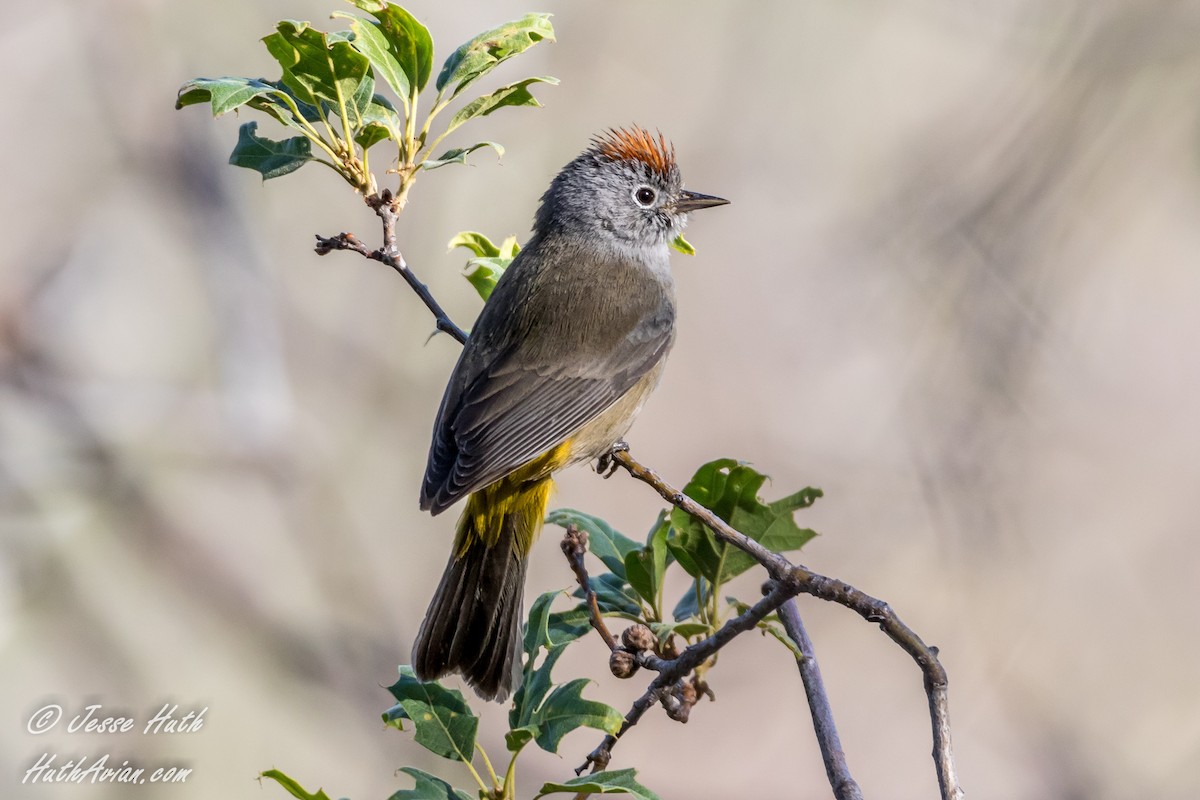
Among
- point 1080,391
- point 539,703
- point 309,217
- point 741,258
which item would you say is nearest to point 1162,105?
point 1080,391

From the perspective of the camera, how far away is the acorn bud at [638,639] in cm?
234

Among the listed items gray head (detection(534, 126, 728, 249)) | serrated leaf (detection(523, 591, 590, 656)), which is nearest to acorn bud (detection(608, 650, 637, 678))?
serrated leaf (detection(523, 591, 590, 656))

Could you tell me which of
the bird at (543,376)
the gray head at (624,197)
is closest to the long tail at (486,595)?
the bird at (543,376)

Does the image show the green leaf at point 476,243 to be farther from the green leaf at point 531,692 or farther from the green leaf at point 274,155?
the green leaf at point 531,692

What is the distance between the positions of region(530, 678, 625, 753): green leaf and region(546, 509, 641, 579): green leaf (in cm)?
42

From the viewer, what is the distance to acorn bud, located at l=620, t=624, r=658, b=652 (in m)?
2.34

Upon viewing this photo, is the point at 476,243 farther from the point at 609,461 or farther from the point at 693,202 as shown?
the point at 693,202

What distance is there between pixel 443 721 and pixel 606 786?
0.43 m

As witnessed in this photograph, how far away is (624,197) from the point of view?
3979 millimetres

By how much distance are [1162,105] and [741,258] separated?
210cm

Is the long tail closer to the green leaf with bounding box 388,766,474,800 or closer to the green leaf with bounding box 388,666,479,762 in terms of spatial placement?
the green leaf with bounding box 388,666,479,762

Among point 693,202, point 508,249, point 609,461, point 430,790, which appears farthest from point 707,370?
point 430,790

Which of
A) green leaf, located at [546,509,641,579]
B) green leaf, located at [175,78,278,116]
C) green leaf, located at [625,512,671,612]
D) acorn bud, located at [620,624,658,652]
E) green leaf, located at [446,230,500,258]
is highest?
green leaf, located at [446,230,500,258]

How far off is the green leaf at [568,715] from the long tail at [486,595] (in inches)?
22.8
